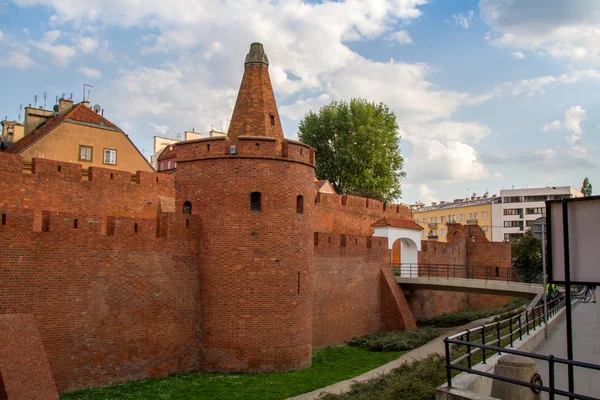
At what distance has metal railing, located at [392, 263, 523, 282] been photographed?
29.0 meters

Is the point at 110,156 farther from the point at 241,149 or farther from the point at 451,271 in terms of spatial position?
the point at 451,271

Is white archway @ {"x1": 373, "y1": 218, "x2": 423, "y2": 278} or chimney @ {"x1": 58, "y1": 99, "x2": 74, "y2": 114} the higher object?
chimney @ {"x1": 58, "y1": 99, "x2": 74, "y2": 114}

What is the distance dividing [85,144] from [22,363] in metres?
13.5

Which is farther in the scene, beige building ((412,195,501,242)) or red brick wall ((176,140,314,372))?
beige building ((412,195,501,242))

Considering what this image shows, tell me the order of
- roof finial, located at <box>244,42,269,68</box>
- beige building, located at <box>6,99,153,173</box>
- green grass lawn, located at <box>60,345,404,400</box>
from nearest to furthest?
green grass lawn, located at <box>60,345,404,400</box>
roof finial, located at <box>244,42,269,68</box>
beige building, located at <box>6,99,153,173</box>

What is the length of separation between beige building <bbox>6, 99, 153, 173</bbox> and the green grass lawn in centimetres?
1150

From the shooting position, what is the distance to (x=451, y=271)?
33.3 m

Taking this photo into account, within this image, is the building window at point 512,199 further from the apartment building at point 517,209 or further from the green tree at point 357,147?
the green tree at point 357,147

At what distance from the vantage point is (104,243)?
14.6 m

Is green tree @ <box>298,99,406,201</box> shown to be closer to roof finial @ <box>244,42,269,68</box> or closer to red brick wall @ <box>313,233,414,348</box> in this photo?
red brick wall @ <box>313,233,414,348</box>

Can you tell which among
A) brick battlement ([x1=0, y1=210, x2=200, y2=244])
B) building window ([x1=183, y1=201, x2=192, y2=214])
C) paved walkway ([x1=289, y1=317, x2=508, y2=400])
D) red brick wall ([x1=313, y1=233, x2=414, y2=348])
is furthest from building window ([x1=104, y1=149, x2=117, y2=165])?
paved walkway ([x1=289, y1=317, x2=508, y2=400])

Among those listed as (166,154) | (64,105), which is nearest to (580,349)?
(64,105)

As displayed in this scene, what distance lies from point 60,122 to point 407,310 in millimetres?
17376

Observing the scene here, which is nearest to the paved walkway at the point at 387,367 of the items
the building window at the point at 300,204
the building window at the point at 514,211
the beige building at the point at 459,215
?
the building window at the point at 300,204
